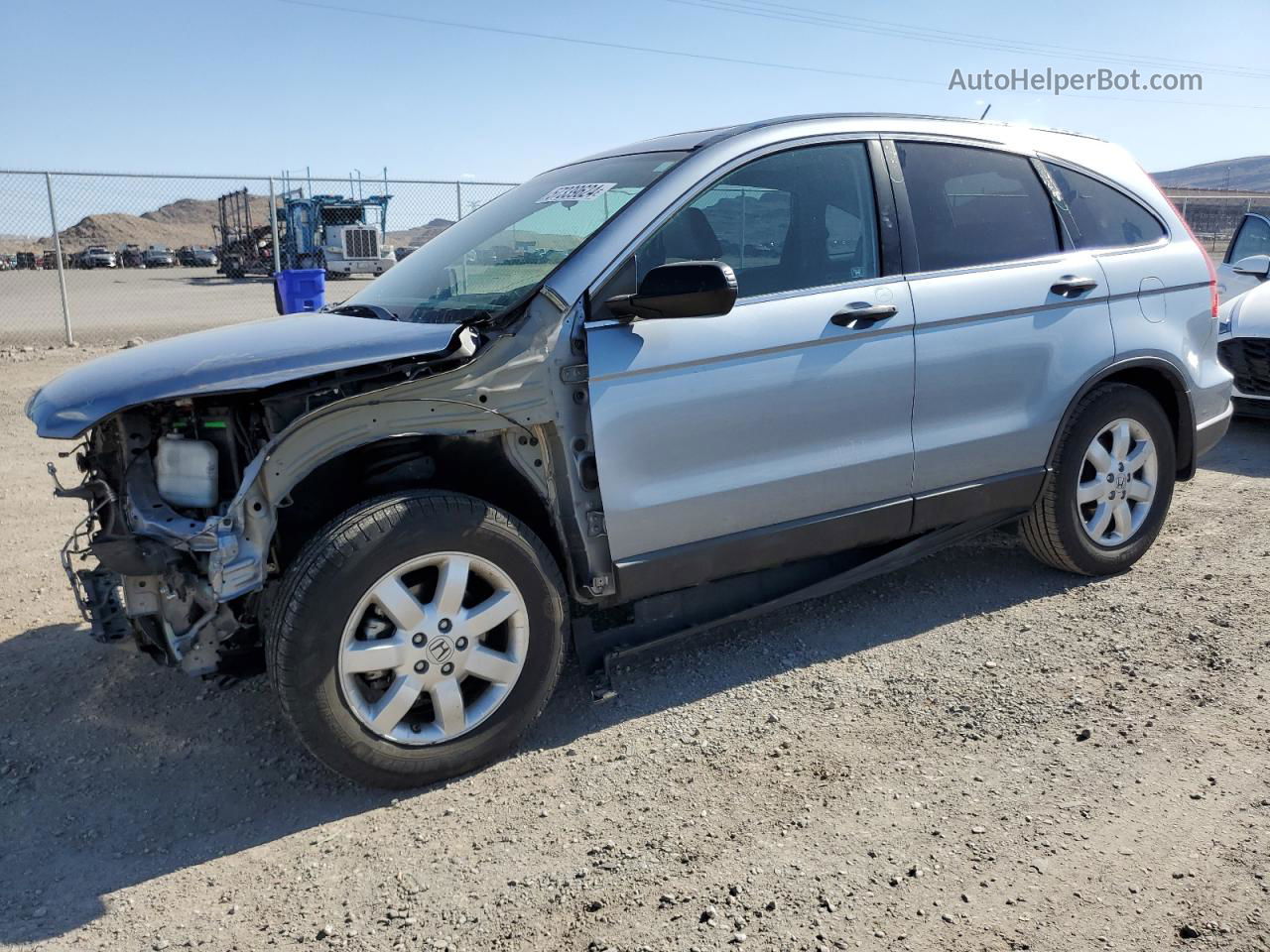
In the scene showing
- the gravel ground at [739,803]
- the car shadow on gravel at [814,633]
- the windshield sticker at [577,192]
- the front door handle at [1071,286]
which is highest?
the windshield sticker at [577,192]

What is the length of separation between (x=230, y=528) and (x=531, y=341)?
108 cm

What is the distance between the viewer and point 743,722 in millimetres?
3494

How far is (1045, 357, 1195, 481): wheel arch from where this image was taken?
431 cm

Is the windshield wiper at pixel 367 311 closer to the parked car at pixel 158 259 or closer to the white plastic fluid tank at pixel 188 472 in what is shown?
the white plastic fluid tank at pixel 188 472

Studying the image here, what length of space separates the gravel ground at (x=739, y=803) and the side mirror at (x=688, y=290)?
1.45 meters

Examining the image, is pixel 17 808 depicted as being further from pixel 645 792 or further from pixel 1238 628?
pixel 1238 628

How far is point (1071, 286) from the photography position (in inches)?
165

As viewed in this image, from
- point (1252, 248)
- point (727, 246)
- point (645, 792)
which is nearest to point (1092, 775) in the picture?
point (645, 792)

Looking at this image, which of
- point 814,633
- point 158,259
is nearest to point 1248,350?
point 814,633

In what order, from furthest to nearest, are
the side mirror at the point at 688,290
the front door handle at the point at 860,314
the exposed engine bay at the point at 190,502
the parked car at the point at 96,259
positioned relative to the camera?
the parked car at the point at 96,259 < the front door handle at the point at 860,314 < the side mirror at the point at 688,290 < the exposed engine bay at the point at 190,502

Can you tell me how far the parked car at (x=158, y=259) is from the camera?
151 feet

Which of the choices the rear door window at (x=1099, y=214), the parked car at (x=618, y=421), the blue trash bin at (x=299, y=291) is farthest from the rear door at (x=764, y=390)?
the blue trash bin at (x=299, y=291)

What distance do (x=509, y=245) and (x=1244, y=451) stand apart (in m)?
6.08

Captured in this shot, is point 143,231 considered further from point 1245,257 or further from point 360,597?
point 360,597
